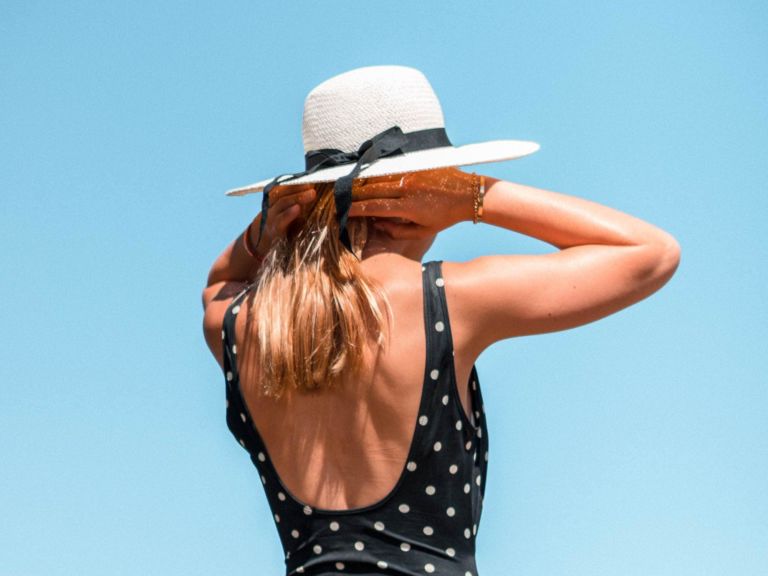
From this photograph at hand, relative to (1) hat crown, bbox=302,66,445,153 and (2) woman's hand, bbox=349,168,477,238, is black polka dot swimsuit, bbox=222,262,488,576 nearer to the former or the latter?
(2) woman's hand, bbox=349,168,477,238

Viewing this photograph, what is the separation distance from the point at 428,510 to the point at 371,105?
3.13 ft

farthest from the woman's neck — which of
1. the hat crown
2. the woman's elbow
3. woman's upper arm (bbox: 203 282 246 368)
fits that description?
the woman's elbow

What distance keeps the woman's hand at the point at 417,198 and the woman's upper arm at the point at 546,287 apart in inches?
6.2

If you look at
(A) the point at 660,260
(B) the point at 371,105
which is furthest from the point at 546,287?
(B) the point at 371,105

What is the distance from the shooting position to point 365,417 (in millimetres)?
3070

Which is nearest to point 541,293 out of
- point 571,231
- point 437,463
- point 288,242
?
point 571,231

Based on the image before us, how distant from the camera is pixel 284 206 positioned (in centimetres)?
332

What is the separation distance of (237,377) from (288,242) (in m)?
0.33

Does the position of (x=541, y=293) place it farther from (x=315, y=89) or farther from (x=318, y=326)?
(x=315, y=89)

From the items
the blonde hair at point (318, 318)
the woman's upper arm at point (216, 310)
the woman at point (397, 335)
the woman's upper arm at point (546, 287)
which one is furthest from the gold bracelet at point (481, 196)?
the woman's upper arm at point (216, 310)

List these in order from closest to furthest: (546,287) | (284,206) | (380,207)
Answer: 1. (546,287)
2. (380,207)
3. (284,206)

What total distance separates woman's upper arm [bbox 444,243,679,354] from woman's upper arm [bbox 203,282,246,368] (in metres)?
0.60

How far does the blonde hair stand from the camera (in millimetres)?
3051

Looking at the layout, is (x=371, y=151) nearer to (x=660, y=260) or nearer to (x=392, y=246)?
(x=392, y=246)
